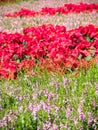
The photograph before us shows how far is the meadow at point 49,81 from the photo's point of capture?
11.5 ft

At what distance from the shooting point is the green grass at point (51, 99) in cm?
347

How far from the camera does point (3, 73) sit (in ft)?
18.1

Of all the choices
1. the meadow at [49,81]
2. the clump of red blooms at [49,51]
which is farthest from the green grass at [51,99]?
the clump of red blooms at [49,51]

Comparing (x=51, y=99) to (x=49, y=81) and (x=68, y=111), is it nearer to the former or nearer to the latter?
(x=68, y=111)

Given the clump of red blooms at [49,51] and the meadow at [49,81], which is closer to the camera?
the meadow at [49,81]

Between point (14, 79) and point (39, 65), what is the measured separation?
0.44m

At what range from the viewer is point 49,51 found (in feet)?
20.5

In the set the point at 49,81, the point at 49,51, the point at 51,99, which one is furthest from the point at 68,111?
the point at 49,51

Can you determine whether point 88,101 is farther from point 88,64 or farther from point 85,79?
point 88,64

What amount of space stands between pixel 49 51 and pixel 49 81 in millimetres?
1363

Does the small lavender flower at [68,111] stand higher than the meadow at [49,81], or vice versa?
the small lavender flower at [68,111]

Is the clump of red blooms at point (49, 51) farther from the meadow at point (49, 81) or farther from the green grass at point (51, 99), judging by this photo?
the green grass at point (51, 99)

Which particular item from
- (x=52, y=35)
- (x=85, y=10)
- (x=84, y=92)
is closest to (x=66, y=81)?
(x=84, y=92)

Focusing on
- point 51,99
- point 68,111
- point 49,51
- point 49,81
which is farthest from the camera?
point 49,51
